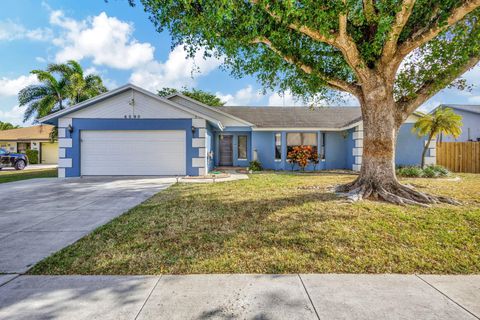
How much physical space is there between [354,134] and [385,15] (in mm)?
10529

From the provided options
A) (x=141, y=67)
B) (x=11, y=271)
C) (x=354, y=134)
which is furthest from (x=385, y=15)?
(x=141, y=67)

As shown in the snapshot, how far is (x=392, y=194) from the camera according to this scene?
6867 mm

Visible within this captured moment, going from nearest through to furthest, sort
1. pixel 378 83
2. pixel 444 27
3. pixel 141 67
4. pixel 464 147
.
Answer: pixel 444 27 → pixel 378 83 → pixel 464 147 → pixel 141 67

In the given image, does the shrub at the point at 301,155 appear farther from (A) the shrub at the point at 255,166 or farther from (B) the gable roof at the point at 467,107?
(B) the gable roof at the point at 467,107

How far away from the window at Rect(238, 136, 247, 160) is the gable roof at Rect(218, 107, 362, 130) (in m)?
1.41

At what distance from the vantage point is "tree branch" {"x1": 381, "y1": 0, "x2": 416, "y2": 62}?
5.69 m

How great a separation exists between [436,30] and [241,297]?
7.90 meters

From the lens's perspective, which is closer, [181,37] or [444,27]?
[444,27]

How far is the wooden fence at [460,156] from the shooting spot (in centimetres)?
1477

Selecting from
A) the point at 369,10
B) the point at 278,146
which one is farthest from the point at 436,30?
the point at 278,146

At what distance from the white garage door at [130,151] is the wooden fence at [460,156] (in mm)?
16166

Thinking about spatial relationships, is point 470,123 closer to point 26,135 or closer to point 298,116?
point 298,116

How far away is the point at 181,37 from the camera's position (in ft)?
26.0

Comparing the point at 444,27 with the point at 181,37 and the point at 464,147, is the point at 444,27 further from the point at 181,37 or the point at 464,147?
the point at 464,147
